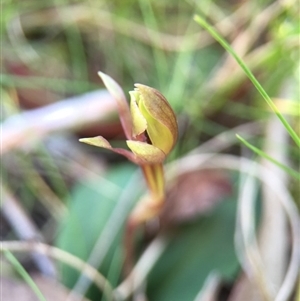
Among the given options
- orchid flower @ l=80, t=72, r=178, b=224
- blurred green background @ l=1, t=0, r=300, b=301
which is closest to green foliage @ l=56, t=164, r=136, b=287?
blurred green background @ l=1, t=0, r=300, b=301

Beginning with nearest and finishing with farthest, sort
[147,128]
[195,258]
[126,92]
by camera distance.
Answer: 1. [147,128]
2. [195,258]
3. [126,92]

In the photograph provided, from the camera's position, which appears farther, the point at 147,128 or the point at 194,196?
the point at 194,196

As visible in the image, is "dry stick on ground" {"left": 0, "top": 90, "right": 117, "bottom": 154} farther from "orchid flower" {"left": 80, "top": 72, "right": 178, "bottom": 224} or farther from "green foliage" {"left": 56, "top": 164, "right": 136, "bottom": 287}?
"orchid flower" {"left": 80, "top": 72, "right": 178, "bottom": 224}

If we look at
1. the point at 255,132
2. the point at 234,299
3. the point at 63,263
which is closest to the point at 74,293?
the point at 63,263

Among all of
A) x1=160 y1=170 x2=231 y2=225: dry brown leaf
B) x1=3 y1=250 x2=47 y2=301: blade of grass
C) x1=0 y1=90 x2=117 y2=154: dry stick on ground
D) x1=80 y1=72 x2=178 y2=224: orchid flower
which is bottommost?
x1=3 y1=250 x2=47 y2=301: blade of grass

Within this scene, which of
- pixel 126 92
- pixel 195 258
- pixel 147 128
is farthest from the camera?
pixel 126 92

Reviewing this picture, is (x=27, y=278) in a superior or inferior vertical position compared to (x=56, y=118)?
inferior

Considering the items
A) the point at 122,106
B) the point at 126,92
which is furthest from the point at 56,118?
the point at 122,106

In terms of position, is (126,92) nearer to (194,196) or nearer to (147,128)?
(194,196)

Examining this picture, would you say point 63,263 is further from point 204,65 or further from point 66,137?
point 204,65

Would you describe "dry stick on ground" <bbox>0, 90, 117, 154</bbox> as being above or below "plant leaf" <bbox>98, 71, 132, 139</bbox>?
below

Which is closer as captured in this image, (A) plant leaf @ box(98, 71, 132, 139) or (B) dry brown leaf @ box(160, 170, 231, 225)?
(A) plant leaf @ box(98, 71, 132, 139)
